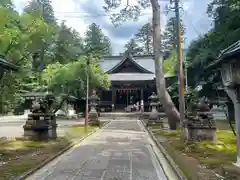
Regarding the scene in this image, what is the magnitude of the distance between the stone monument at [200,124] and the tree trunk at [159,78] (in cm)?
371

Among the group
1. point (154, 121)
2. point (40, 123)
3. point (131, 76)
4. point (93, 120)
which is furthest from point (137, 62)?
point (40, 123)

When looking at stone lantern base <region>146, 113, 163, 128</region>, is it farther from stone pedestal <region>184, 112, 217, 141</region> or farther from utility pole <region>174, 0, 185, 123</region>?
utility pole <region>174, 0, 185, 123</region>

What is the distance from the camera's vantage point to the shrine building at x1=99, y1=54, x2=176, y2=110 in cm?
4197

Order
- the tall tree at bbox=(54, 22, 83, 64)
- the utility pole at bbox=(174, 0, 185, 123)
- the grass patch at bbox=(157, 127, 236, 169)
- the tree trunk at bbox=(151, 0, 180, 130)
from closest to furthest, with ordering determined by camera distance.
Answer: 1. the grass patch at bbox=(157, 127, 236, 169)
2. the utility pole at bbox=(174, 0, 185, 123)
3. the tree trunk at bbox=(151, 0, 180, 130)
4. the tall tree at bbox=(54, 22, 83, 64)

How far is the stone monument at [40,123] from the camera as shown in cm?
1401

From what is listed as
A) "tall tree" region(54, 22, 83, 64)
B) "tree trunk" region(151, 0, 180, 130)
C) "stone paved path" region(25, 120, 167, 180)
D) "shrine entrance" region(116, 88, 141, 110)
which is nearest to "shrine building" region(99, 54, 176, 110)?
"shrine entrance" region(116, 88, 141, 110)

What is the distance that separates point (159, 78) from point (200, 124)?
514cm

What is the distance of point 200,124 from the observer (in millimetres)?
13016

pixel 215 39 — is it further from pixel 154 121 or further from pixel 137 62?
pixel 137 62

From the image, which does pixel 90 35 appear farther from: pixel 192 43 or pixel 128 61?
pixel 192 43

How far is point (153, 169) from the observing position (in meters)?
8.38

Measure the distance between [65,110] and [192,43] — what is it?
755 inches

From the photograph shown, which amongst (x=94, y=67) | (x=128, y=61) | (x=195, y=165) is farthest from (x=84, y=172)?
(x=128, y=61)

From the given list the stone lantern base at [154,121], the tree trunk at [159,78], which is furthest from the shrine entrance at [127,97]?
the tree trunk at [159,78]
